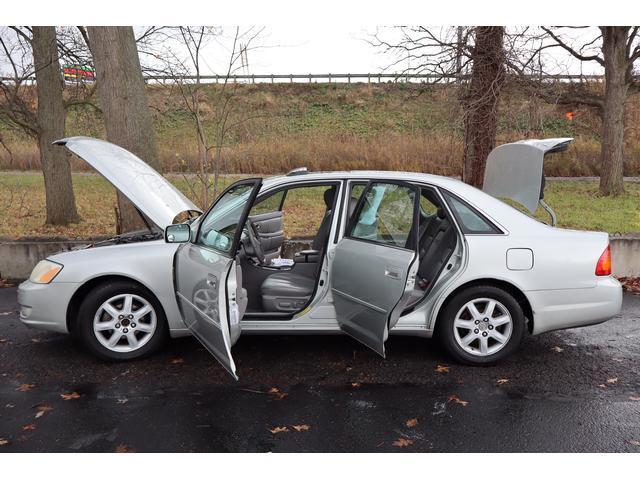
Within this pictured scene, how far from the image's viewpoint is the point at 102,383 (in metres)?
4.04

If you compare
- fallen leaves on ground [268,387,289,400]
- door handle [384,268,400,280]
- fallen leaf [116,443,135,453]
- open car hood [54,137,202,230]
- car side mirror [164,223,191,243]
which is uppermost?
open car hood [54,137,202,230]

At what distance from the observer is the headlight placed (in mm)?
4411

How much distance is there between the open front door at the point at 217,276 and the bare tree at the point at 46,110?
25.9 feet

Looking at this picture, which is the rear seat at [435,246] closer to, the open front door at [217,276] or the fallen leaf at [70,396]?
the open front door at [217,276]

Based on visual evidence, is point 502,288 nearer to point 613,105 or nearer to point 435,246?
point 435,246

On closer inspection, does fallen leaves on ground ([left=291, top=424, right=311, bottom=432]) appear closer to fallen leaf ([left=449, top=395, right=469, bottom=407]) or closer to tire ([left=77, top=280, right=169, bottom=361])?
fallen leaf ([left=449, top=395, right=469, bottom=407])

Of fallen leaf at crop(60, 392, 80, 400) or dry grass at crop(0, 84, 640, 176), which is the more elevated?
dry grass at crop(0, 84, 640, 176)

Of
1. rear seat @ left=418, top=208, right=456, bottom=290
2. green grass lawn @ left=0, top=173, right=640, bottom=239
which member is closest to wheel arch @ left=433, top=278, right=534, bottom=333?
rear seat @ left=418, top=208, right=456, bottom=290

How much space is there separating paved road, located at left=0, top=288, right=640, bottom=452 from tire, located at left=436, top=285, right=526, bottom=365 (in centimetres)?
14

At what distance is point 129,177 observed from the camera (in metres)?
4.66

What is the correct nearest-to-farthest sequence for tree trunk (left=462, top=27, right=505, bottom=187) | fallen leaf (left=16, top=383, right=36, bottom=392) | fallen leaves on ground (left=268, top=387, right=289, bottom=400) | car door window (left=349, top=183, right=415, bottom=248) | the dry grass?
fallen leaves on ground (left=268, top=387, right=289, bottom=400)
fallen leaf (left=16, top=383, right=36, bottom=392)
car door window (left=349, top=183, right=415, bottom=248)
tree trunk (left=462, top=27, right=505, bottom=187)
the dry grass

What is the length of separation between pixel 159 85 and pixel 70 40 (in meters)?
2.74

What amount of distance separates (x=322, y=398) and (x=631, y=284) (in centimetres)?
549

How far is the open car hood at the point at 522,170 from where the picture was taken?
4.56 m
